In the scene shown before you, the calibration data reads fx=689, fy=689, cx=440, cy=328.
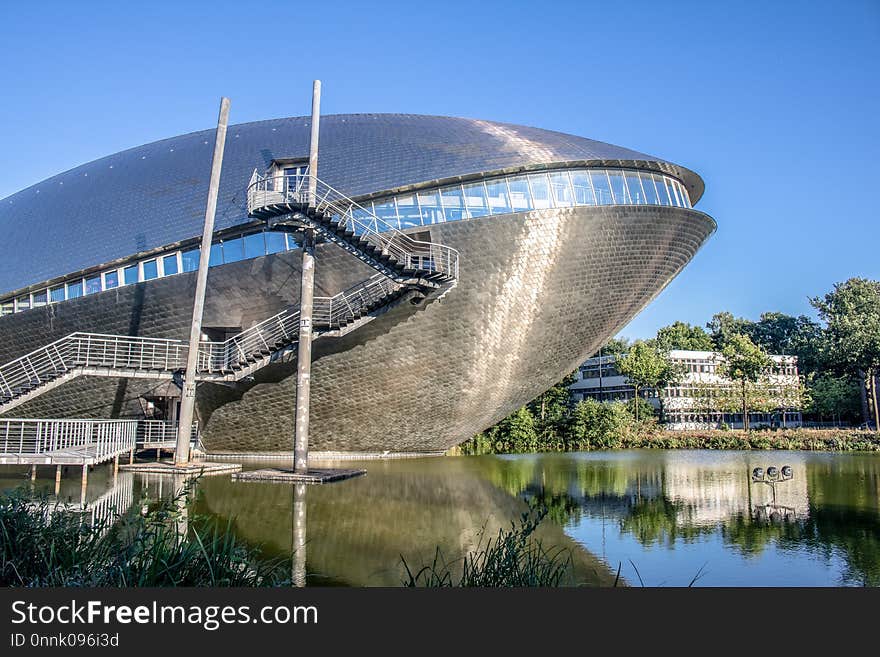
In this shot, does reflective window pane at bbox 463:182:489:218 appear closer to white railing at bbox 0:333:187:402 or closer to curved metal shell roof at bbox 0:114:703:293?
curved metal shell roof at bbox 0:114:703:293

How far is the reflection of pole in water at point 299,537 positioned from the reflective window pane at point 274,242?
36.8 ft

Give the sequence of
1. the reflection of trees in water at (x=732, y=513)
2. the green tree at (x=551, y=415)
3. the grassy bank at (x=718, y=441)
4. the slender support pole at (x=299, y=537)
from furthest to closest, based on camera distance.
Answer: the green tree at (x=551, y=415)
the grassy bank at (x=718, y=441)
the reflection of trees in water at (x=732, y=513)
the slender support pole at (x=299, y=537)

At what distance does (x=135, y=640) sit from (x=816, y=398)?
7336 cm

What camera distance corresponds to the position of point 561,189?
28281 millimetres

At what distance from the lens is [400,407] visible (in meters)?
29.8

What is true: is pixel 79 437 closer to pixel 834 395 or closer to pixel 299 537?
pixel 299 537

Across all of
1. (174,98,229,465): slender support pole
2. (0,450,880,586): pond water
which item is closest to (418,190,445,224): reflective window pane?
(174,98,229,465): slender support pole

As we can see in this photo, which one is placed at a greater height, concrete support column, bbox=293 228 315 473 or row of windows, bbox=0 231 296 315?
row of windows, bbox=0 231 296 315

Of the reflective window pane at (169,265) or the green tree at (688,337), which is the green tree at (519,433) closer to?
the reflective window pane at (169,265)

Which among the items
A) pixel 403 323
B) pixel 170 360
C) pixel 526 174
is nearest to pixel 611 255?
pixel 526 174

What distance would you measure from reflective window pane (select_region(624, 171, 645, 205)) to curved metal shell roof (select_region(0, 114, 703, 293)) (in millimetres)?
558

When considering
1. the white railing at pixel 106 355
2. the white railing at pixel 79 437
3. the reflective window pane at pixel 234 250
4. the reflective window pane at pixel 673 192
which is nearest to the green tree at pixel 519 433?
the reflective window pane at pixel 673 192

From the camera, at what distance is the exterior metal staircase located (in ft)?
77.6

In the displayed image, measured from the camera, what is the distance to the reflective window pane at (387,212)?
26922 mm
